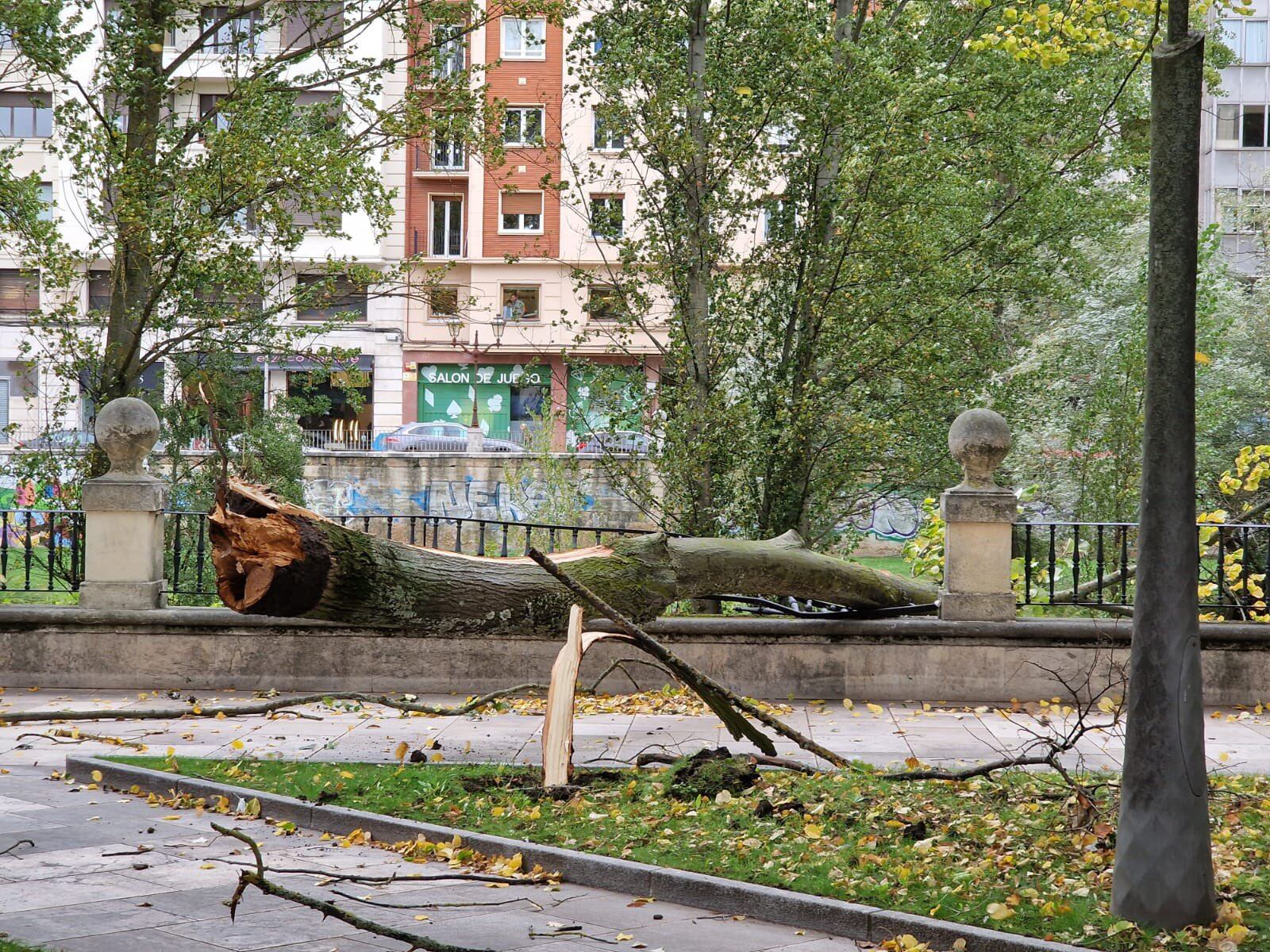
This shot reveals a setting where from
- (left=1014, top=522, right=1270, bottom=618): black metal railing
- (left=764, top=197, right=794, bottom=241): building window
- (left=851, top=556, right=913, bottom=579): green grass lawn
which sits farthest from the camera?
(left=851, top=556, right=913, bottom=579): green grass lawn

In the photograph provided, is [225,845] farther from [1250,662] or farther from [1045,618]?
[1250,662]

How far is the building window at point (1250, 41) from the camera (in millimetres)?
35875

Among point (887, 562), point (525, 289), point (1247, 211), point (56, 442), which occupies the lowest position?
point (887, 562)

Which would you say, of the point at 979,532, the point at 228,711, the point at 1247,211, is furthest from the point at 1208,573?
the point at 1247,211

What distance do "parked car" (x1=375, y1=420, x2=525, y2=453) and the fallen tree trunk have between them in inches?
1228

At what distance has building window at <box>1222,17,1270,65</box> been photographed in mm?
35875

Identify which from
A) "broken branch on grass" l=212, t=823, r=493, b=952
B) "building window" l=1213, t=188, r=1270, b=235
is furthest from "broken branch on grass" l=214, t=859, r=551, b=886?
"building window" l=1213, t=188, r=1270, b=235

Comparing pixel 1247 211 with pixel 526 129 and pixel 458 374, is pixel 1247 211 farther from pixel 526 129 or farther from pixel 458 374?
pixel 458 374

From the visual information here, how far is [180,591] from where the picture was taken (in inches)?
A: 508

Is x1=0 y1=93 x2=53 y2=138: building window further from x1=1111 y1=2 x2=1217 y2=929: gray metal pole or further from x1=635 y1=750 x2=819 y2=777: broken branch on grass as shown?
x1=1111 y1=2 x2=1217 y2=929: gray metal pole

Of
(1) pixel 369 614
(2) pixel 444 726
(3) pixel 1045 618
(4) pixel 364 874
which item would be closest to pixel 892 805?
(4) pixel 364 874

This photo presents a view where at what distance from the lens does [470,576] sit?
891 cm

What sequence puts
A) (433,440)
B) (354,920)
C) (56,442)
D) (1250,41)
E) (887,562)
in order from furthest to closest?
(433,440), (887,562), (1250,41), (56,442), (354,920)

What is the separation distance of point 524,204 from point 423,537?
31505 millimetres
